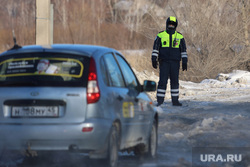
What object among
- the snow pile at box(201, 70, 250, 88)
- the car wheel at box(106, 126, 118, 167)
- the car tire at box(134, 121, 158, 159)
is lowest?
the snow pile at box(201, 70, 250, 88)

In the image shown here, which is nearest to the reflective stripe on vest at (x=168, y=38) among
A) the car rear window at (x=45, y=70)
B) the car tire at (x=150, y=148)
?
the car tire at (x=150, y=148)

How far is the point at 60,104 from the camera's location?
20.3ft

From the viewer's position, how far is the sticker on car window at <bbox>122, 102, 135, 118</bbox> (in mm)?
6859

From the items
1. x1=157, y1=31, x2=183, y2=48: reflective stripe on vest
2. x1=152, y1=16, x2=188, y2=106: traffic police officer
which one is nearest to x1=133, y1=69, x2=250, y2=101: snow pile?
x1=152, y1=16, x2=188, y2=106: traffic police officer

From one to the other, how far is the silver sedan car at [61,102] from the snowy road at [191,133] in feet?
1.44

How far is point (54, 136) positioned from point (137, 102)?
1.65m

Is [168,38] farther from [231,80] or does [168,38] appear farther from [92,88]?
[231,80]

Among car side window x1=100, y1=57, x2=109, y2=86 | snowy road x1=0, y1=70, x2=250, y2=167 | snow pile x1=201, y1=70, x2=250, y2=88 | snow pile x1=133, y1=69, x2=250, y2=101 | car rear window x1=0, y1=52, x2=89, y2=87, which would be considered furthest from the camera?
snow pile x1=201, y1=70, x2=250, y2=88

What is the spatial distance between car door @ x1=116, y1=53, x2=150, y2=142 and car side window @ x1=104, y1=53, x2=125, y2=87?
0.58ft

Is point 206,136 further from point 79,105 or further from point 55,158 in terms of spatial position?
point 79,105

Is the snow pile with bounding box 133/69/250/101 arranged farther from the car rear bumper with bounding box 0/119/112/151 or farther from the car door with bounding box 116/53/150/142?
the car rear bumper with bounding box 0/119/112/151

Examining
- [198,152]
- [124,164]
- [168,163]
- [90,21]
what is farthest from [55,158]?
[90,21]

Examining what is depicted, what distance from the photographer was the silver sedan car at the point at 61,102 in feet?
20.1

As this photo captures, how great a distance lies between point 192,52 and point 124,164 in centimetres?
1775
